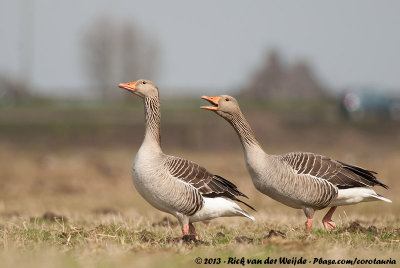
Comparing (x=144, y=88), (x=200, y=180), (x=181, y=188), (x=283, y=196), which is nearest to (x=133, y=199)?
(x=144, y=88)

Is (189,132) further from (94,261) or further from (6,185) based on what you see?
(94,261)

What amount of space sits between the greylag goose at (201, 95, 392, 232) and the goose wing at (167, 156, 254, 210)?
0.55m

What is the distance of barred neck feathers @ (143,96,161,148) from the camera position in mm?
8898

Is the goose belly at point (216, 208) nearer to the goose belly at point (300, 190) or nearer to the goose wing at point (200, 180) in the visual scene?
the goose wing at point (200, 180)

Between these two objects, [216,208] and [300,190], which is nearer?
[216,208]

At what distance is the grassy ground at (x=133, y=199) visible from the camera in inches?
264

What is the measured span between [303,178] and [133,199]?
9.44 m

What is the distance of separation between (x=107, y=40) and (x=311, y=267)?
259 ft

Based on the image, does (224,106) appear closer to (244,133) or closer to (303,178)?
(244,133)

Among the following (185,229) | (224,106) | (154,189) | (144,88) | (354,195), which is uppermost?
(144,88)

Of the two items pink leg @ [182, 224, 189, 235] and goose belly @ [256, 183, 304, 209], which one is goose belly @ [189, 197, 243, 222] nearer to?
pink leg @ [182, 224, 189, 235]

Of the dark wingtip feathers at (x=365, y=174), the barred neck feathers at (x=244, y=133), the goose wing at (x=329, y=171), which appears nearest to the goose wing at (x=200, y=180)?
the barred neck feathers at (x=244, y=133)

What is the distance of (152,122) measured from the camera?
29.9 feet

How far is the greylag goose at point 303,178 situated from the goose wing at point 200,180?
21.6 inches
